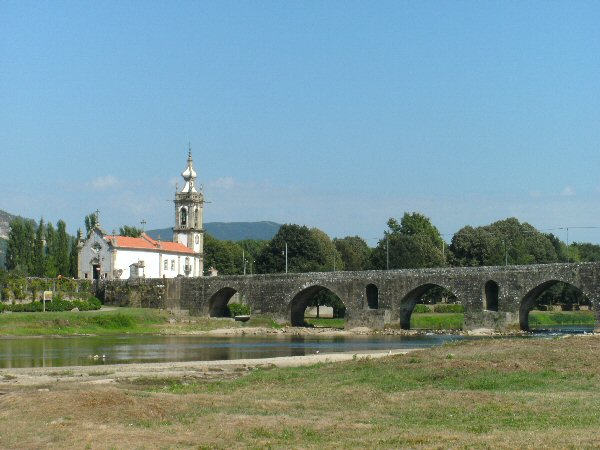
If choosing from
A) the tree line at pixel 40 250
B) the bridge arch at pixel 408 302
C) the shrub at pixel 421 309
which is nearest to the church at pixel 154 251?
the tree line at pixel 40 250

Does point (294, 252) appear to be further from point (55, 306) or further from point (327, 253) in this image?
point (55, 306)

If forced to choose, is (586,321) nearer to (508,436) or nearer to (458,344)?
(458,344)

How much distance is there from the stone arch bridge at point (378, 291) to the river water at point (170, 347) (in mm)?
4932

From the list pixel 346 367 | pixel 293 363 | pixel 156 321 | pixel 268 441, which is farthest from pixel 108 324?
pixel 268 441

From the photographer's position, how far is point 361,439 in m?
19.7

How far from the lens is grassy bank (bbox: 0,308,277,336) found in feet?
229

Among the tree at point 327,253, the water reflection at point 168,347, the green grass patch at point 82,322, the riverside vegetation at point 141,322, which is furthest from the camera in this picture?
the tree at point 327,253

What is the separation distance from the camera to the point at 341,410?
24.1m

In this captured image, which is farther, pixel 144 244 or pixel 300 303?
pixel 144 244

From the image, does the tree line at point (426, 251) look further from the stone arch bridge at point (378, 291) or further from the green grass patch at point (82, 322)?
the green grass patch at point (82, 322)

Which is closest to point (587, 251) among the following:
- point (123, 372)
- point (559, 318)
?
point (559, 318)

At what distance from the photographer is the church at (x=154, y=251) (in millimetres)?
96062

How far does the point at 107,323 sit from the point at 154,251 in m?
24.5

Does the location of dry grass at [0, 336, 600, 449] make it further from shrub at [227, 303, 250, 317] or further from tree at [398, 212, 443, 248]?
tree at [398, 212, 443, 248]
